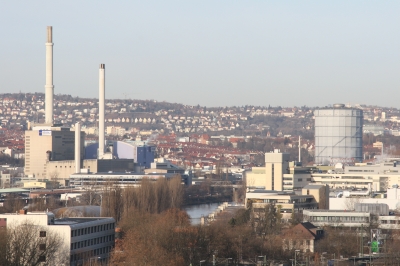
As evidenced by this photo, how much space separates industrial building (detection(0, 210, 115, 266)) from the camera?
111 ft

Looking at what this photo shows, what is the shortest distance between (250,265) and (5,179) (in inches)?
2340

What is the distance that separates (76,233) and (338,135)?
6428 cm

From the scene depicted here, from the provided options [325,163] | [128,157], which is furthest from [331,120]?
[128,157]

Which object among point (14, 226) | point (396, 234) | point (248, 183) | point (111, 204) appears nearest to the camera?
point (14, 226)

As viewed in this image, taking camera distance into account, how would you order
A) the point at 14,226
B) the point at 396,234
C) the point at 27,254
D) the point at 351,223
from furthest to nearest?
the point at 351,223
the point at 396,234
the point at 14,226
the point at 27,254

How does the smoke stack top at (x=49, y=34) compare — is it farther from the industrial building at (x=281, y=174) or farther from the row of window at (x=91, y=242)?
the row of window at (x=91, y=242)

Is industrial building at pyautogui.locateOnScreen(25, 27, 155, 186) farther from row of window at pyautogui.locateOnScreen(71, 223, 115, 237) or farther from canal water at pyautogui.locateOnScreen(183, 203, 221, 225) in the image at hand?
row of window at pyautogui.locateOnScreen(71, 223, 115, 237)

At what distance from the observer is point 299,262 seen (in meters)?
37.0

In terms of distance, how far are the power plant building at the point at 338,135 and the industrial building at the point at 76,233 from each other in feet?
200

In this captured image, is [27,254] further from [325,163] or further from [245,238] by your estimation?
[325,163]

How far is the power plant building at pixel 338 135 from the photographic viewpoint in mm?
96812

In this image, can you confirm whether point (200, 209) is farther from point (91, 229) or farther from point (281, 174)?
point (91, 229)

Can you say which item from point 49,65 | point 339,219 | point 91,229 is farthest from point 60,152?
point 91,229

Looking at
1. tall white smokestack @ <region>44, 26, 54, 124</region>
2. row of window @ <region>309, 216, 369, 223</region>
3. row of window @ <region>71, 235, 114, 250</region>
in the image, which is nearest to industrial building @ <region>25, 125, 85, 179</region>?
tall white smokestack @ <region>44, 26, 54, 124</region>
